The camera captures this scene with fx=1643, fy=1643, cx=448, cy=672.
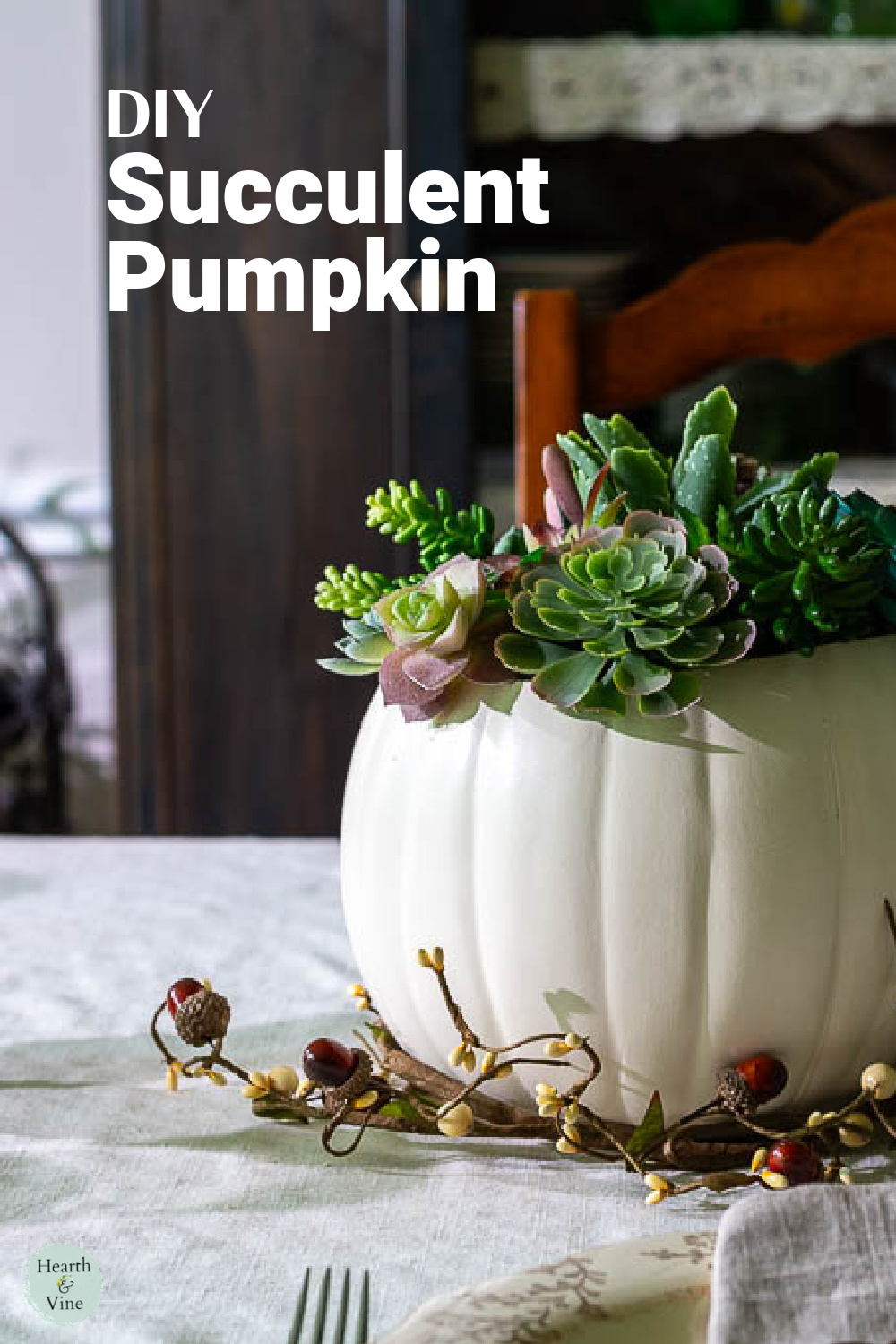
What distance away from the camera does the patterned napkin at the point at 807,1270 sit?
33 centimetres

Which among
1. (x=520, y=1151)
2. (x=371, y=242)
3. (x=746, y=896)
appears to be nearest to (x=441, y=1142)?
(x=520, y=1151)

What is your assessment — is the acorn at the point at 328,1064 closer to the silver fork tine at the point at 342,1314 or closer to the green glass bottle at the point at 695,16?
the silver fork tine at the point at 342,1314

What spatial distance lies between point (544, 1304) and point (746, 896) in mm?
123

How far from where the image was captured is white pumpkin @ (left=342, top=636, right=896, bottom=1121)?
0.43 metres

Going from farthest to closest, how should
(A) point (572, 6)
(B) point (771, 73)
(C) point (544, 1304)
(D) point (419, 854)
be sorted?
(A) point (572, 6), (B) point (771, 73), (D) point (419, 854), (C) point (544, 1304)

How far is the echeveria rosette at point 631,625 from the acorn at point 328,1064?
0.40 ft

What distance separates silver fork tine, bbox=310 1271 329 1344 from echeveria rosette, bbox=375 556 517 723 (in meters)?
0.15

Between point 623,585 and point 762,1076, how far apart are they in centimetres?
14

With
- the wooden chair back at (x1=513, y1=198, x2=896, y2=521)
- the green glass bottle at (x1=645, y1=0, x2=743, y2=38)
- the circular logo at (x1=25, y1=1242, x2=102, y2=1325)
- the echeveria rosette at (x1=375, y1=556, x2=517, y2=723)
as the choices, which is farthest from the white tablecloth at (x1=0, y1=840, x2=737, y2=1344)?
the green glass bottle at (x1=645, y1=0, x2=743, y2=38)

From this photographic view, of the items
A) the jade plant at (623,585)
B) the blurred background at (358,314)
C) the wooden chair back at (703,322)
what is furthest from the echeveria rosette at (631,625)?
the blurred background at (358,314)

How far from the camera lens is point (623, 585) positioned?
0.42 metres

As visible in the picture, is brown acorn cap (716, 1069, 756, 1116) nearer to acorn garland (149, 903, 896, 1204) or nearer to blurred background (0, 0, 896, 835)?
acorn garland (149, 903, 896, 1204)

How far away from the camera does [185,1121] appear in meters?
0.50

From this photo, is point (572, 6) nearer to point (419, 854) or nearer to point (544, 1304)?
point (419, 854)
